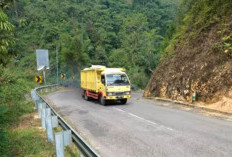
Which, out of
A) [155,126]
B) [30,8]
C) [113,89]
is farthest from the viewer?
[30,8]

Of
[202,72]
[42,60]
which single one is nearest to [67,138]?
[202,72]

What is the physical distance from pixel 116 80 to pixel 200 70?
6038 mm

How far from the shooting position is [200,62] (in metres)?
16.8

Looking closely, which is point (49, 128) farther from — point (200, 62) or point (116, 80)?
point (200, 62)

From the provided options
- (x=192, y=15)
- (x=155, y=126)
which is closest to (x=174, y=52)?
(x=192, y=15)

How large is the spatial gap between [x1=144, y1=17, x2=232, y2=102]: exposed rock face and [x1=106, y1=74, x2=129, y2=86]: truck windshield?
353 centimetres

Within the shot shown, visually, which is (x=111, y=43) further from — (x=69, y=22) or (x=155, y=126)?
(x=155, y=126)

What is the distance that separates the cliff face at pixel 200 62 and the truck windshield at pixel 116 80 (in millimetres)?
3530

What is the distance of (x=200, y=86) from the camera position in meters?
15.7

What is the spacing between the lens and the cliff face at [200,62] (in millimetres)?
14711

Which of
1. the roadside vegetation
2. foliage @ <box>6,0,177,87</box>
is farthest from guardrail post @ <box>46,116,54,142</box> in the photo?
foliage @ <box>6,0,177,87</box>

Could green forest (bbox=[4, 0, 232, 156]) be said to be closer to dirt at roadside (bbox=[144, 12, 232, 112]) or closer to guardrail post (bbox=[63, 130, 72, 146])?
dirt at roadside (bbox=[144, 12, 232, 112])

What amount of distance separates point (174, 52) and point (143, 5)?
10743 centimetres

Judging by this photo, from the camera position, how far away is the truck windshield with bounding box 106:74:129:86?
1827cm
